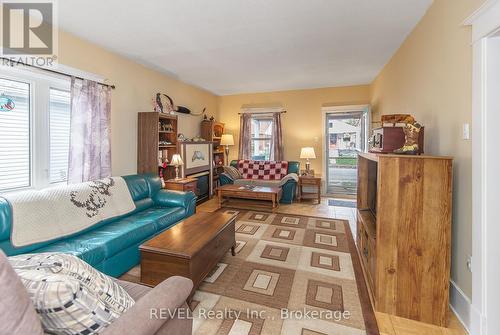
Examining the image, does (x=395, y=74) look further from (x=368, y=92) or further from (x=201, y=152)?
(x=201, y=152)

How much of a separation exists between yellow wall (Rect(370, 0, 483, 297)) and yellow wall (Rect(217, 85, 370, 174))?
2582mm

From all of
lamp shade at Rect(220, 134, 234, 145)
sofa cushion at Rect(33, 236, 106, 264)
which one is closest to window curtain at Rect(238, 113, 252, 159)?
lamp shade at Rect(220, 134, 234, 145)

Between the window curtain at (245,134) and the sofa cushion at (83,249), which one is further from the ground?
the window curtain at (245,134)

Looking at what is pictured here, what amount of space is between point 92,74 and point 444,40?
377 cm

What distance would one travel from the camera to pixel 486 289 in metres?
1.47

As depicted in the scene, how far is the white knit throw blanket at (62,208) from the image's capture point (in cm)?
194

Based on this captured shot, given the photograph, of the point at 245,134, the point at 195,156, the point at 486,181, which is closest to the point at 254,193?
the point at 195,156

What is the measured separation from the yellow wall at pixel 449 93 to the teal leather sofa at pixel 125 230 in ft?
9.13

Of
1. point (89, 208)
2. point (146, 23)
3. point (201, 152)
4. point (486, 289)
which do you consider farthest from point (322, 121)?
point (89, 208)

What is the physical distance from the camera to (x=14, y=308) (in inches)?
26.5

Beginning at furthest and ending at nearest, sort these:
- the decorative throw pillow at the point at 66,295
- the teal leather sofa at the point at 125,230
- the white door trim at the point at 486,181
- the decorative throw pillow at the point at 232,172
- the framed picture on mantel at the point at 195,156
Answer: the decorative throw pillow at the point at 232,172, the framed picture on mantel at the point at 195,156, the teal leather sofa at the point at 125,230, the white door trim at the point at 486,181, the decorative throw pillow at the point at 66,295

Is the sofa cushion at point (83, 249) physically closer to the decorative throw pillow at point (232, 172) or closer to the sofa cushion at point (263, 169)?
the decorative throw pillow at point (232, 172)

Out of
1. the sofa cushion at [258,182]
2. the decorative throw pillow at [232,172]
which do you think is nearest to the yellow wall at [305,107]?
the sofa cushion at [258,182]

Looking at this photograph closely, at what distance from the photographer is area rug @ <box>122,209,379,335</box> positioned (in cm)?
165
